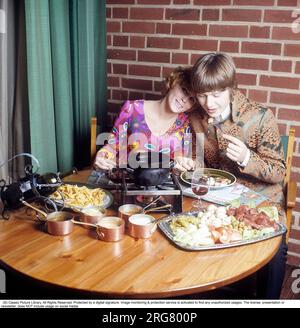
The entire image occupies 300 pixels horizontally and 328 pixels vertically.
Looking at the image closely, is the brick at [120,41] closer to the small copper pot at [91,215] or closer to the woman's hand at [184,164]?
the woman's hand at [184,164]

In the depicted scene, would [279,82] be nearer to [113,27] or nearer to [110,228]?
[113,27]

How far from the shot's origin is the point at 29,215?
1.52m

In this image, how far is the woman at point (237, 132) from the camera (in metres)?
1.83

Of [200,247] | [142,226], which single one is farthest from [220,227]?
[142,226]

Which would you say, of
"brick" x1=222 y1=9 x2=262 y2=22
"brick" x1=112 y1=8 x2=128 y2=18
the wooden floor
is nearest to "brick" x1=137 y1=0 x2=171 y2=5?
"brick" x1=112 y1=8 x2=128 y2=18

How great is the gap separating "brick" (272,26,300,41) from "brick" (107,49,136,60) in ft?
2.80

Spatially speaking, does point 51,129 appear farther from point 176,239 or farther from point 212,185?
point 176,239

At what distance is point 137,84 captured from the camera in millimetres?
2648

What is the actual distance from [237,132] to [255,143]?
0.10 metres

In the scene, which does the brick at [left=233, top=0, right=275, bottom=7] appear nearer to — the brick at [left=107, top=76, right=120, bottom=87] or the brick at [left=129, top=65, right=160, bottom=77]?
the brick at [left=129, top=65, right=160, bottom=77]

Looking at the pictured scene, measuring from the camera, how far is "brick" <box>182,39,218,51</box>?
93.3 inches

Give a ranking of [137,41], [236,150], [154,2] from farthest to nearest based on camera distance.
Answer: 1. [137,41]
2. [154,2]
3. [236,150]

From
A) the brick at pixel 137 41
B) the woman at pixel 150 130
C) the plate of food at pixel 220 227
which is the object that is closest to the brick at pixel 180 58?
the brick at pixel 137 41
